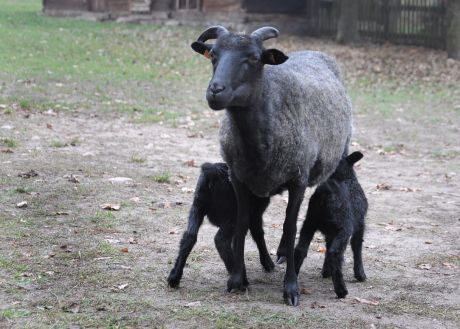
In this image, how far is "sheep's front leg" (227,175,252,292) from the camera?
678 centimetres

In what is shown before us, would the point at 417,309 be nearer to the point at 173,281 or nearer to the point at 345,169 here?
the point at 345,169

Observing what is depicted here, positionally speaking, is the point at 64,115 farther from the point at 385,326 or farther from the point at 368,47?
the point at 368,47

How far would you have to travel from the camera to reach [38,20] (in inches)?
1144

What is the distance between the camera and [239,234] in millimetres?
6879

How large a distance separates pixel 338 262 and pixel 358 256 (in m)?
0.63

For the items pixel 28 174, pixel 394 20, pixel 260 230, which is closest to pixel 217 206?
pixel 260 230

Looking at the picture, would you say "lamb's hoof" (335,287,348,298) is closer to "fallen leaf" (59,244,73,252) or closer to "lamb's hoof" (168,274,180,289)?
"lamb's hoof" (168,274,180,289)

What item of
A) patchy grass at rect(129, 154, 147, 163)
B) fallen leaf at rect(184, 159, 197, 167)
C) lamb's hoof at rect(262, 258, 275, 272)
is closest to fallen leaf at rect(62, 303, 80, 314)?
lamb's hoof at rect(262, 258, 275, 272)

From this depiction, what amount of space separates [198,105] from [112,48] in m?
7.65

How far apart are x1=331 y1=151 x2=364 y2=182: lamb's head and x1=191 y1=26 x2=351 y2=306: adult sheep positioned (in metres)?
0.11

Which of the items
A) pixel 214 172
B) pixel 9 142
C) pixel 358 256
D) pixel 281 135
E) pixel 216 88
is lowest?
pixel 9 142

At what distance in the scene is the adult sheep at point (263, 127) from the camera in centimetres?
635

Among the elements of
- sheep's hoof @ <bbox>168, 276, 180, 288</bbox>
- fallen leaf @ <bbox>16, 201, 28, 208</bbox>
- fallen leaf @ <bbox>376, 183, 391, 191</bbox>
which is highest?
sheep's hoof @ <bbox>168, 276, 180, 288</bbox>

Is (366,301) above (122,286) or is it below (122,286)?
below
